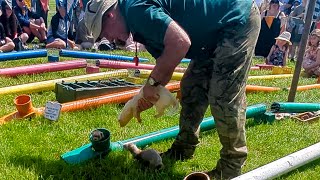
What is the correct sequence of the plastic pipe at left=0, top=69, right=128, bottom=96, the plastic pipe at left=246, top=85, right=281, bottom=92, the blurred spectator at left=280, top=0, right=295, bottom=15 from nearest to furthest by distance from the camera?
the plastic pipe at left=0, top=69, right=128, bottom=96 → the plastic pipe at left=246, top=85, right=281, bottom=92 → the blurred spectator at left=280, top=0, right=295, bottom=15

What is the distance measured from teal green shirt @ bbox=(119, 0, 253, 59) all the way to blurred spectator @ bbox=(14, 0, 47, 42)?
10102 millimetres

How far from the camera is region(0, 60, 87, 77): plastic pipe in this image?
23.5 ft

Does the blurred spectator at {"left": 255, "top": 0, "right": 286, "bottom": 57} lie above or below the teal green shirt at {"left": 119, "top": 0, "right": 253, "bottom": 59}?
below

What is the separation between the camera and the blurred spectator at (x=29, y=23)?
1261 centimetres

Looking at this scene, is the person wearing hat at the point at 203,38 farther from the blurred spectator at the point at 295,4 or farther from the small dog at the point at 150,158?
the blurred spectator at the point at 295,4

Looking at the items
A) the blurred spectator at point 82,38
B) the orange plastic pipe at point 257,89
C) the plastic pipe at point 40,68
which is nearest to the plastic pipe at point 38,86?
the plastic pipe at point 40,68

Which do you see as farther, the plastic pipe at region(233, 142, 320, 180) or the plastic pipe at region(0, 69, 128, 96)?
the plastic pipe at region(0, 69, 128, 96)

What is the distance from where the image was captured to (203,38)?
11.0 feet

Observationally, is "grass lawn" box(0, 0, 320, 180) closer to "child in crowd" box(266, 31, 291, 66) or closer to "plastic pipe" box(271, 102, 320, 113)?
"plastic pipe" box(271, 102, 320, 113)

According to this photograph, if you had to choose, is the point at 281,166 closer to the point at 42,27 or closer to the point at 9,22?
the point at 9,22

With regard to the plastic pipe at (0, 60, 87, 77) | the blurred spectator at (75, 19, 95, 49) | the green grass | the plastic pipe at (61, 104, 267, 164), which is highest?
the plastic pipe at (61, 104, 267, 164)

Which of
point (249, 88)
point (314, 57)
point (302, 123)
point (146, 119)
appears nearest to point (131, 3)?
point (146, 119)

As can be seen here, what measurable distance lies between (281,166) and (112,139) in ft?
6.57

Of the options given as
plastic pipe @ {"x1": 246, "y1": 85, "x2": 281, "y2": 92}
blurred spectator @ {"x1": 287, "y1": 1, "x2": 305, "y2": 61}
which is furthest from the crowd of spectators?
blurred spectator @ {"x1": 287, "y1": 1, "x2": 305, "y2": 61}
